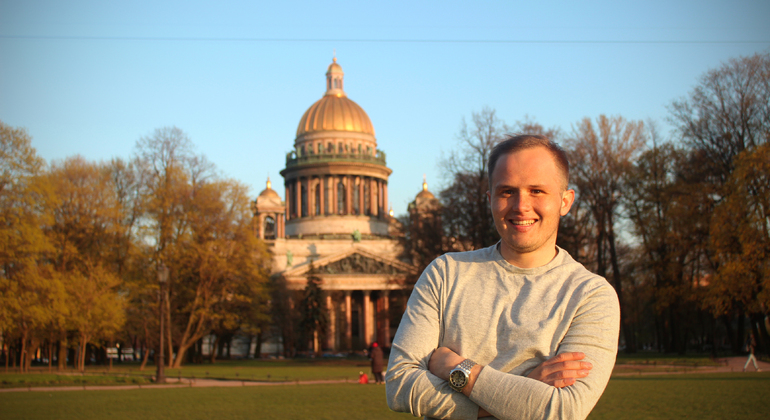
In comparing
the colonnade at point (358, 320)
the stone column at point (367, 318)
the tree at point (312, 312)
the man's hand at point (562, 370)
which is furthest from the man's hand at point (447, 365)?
the stone column at point (367, 318)

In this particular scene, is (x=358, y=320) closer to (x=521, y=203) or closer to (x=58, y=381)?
(x=58, y=381)

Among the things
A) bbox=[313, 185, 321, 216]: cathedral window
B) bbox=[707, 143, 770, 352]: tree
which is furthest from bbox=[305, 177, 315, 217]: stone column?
bbox=[707, 143, 770, 352]: tree

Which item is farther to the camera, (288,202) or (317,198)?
(288,202)

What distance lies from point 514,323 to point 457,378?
31 cm

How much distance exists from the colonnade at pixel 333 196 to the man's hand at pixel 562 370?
89397 mm

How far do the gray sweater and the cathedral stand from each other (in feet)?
216

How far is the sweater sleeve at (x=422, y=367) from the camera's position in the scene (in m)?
3.11

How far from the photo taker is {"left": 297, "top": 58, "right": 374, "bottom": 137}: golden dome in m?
96.7

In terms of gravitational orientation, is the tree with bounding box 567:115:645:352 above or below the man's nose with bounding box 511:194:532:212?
above

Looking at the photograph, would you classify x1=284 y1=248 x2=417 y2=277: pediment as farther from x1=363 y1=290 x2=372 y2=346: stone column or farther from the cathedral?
x1=363 y1=290 x2=372 y2=346: stone column

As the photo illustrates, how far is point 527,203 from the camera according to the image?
322cm

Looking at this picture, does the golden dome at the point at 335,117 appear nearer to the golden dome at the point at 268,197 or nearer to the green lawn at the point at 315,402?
the golden dome at the point at 268,197

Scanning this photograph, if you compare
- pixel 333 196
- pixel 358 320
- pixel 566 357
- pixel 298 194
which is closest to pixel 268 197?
pixel 298 194

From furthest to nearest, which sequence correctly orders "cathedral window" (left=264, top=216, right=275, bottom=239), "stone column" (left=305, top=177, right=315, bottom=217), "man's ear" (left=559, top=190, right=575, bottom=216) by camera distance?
"stone column" (left=305, top=177, right=315, bottom=217) → "cathedral window" (left=264, top=216, right=275, bottom=239) → "man's ear" (left=559, top=190, right=575, bottom=216)
